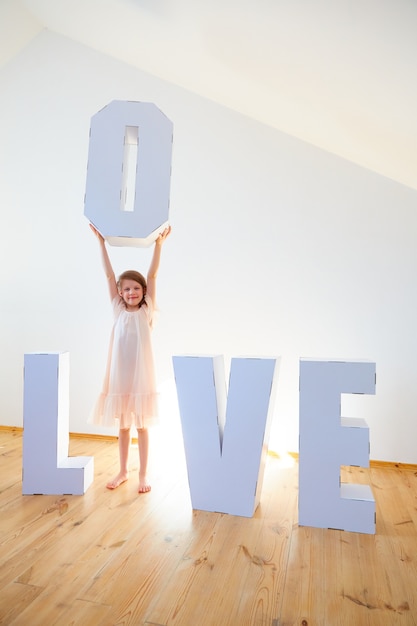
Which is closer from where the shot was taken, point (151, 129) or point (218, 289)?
point (151, 129)

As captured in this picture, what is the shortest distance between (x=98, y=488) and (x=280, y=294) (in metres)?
1.46

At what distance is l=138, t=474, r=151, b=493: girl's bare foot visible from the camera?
2.00 meters

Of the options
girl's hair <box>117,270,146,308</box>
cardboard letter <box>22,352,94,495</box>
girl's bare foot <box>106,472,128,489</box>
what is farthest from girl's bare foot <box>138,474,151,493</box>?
girl's hair <box>117,270,146,308</box>

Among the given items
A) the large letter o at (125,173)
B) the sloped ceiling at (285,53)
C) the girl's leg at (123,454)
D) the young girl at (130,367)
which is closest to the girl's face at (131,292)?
the young girl at (130,367)

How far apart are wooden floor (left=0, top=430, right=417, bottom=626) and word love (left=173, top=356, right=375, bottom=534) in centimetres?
7

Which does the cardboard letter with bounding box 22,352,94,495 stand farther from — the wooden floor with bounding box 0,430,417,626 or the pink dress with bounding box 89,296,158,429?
the pink dress with bounding box 89,296,158,429

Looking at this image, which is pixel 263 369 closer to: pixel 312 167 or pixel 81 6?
pixel 312 167

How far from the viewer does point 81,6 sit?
8.41 feet

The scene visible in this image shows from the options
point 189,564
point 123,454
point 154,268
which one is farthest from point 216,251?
point 189,564

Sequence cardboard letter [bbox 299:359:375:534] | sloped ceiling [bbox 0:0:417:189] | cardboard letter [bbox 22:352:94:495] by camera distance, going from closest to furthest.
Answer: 1. sloped ceiling [bbox 0:0:417:189]
2. cardboard letter [bbox 299:359:375:534]
3. cardboard letter [bbox 22:352:94:495]

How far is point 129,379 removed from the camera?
2.06 metres

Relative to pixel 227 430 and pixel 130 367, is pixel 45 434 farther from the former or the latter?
pixel 227 430

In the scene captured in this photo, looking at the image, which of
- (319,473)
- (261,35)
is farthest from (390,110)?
(319,473)

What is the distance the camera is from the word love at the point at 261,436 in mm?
1710
